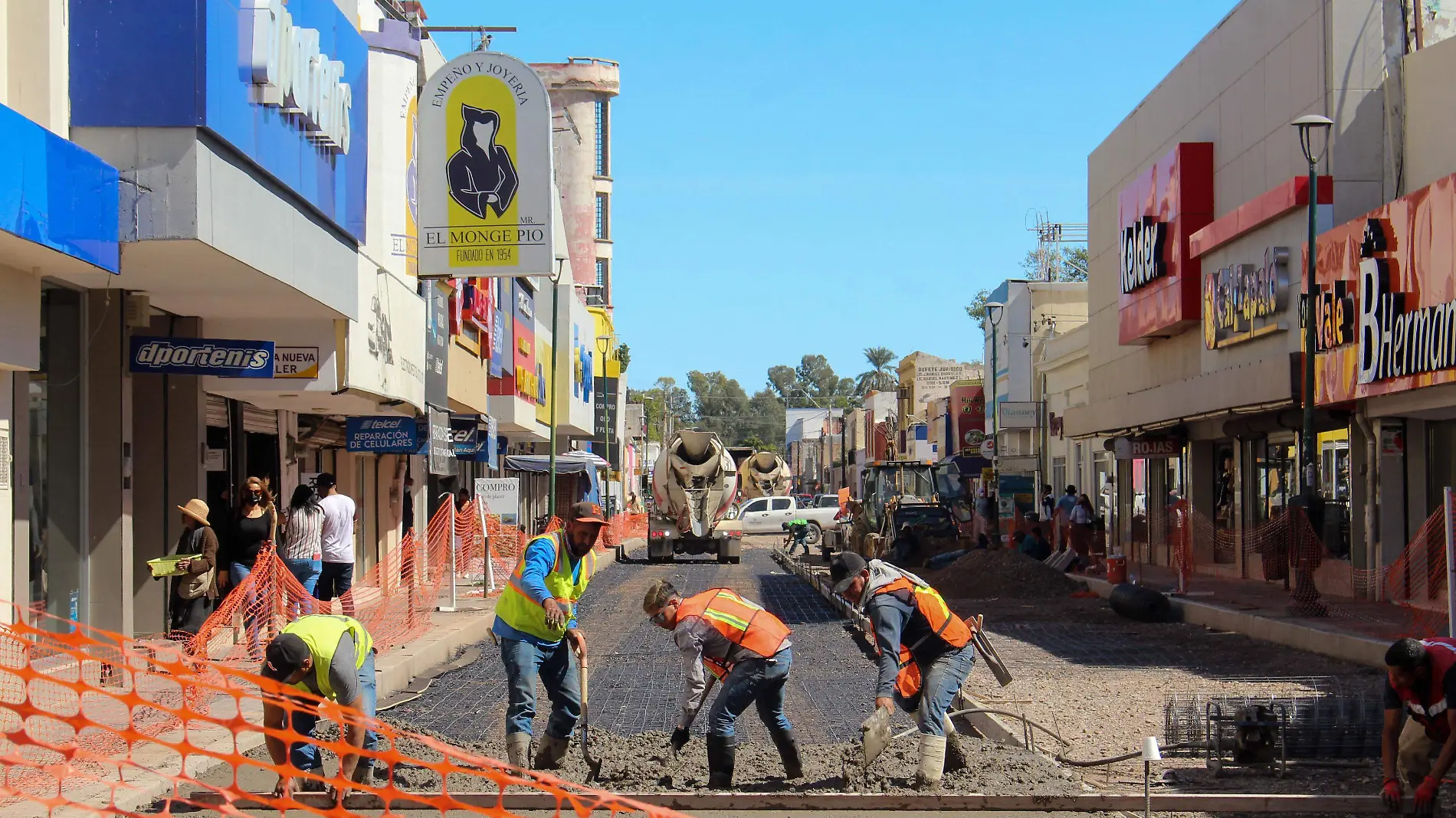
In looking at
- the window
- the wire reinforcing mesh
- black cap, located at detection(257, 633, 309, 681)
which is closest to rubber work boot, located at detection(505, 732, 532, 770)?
black cap, located at detection(257, 633, 309, 681)

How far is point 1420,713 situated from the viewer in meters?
7.96

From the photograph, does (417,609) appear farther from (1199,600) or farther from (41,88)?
(1199,600)

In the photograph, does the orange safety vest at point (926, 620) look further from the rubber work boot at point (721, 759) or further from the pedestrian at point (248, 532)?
the pedestrian at point (248, 532)

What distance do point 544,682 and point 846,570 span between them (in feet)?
6.55

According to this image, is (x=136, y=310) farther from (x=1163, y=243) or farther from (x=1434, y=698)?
(x=1163, y=243)

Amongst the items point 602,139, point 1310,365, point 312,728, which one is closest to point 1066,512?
point 1310,365

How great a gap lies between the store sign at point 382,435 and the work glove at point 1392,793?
1608cm

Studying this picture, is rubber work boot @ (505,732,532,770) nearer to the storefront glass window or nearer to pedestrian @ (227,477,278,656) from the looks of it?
the storefront glass window

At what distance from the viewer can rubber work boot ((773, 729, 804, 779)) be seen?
8.99 m

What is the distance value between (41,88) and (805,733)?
7720 mm

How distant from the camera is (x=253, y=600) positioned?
43.5 ft

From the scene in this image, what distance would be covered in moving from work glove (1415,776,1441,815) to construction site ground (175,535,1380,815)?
32.0 inches

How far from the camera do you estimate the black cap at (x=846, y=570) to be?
29.4 feet

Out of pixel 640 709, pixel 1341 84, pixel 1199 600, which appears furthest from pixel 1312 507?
pixel 640 709
